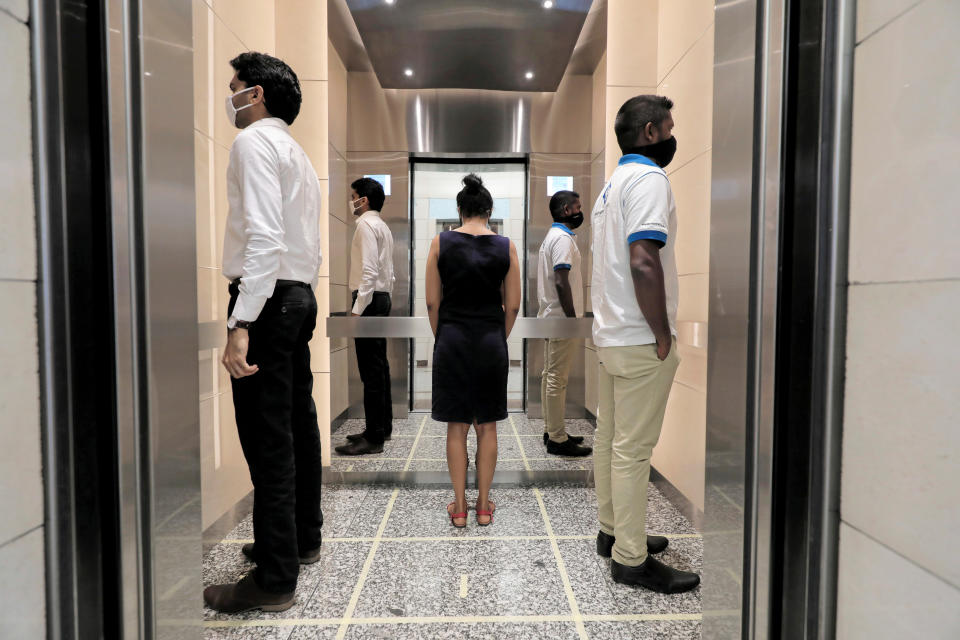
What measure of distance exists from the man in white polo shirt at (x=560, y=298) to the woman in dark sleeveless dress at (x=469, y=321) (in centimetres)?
61

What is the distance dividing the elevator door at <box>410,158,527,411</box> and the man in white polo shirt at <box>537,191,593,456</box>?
0.17 metres

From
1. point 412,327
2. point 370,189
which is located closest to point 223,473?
point 412,327

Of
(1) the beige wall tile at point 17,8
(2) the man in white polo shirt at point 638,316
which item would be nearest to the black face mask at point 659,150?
(2) the man in white polo shirt at point 638,316

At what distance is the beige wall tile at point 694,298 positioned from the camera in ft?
7.58

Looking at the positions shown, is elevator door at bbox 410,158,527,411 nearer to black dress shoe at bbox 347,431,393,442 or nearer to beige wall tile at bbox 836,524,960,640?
black dress shoe at bbox 347,431,393,442

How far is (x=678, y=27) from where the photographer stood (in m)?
2.57

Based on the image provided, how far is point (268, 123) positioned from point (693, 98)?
6.50ft

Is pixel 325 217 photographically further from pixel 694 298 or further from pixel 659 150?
pixel 694 298

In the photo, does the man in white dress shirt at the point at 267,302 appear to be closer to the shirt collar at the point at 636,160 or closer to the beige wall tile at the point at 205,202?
the beige wall tile at the point at 205,202

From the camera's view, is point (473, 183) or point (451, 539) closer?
point (451, 539)

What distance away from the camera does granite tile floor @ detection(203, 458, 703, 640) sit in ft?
5.24

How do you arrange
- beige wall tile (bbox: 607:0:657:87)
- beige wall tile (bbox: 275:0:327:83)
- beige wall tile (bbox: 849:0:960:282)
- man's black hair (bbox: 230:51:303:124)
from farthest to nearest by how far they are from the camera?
beige wall tile (bbox: 607:0:657:87) → beige wall tile (bbox: 275:0:327:83) → man's black hair (bbox: 230:51:303:124) → beige wall tile (bbox: 849:0:960:282)

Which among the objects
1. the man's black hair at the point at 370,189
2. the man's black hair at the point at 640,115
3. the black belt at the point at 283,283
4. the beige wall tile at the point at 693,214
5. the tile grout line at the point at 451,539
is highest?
the man's black hair at the point at 640,115

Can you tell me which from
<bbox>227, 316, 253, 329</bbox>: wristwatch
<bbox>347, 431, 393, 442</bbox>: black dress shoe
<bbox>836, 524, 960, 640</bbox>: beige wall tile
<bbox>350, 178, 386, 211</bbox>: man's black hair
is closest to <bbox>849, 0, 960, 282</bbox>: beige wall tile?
<bbox>836, 524, 960, 640</bbox>: beige wall tile
